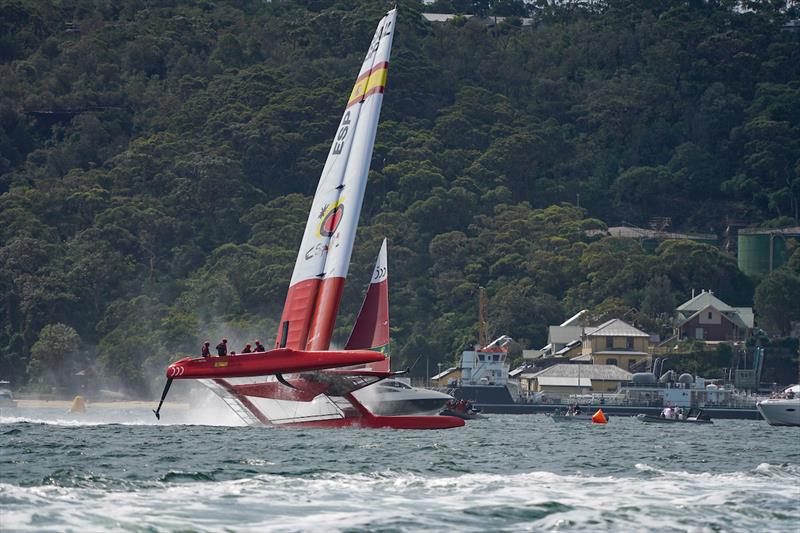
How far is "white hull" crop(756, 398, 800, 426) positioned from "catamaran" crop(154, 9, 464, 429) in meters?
25.5

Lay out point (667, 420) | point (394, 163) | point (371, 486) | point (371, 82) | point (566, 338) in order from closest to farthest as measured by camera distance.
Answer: point (371, 486), point (371, 82), point (667, 420), point (566, 338), point (394, 163)

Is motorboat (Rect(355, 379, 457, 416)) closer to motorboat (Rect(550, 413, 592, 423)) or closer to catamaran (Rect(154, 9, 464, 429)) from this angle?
catamaran (Rect(154, 9, 464, 429))

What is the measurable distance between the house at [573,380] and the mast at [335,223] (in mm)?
60091

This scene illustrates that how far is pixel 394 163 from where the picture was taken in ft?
435

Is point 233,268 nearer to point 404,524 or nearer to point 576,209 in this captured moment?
point 576,209

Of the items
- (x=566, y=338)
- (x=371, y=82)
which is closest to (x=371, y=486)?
(x=371, y=82)

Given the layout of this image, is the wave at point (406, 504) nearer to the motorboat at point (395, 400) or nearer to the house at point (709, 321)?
the motorboat at point (395, 400)

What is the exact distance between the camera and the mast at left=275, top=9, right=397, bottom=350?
37.0 metres

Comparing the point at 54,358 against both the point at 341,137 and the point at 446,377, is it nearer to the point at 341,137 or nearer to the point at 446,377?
the point at 446,377

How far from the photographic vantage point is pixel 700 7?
17100 centimetres

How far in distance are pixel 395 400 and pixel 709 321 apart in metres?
65.6

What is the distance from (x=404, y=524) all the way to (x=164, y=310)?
8978cm

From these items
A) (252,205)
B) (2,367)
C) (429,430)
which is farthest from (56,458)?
(252,205)

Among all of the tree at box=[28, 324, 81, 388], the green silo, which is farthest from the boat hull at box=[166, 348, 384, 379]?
the green silo
